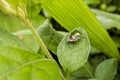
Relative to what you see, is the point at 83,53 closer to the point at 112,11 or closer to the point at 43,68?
the point at 43,68

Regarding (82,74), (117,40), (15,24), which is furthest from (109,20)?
(15,24)

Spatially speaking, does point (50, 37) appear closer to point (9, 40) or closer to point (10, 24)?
point (9, 40)

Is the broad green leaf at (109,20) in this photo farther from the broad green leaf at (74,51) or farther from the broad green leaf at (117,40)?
the broad green leaf at (74,51)

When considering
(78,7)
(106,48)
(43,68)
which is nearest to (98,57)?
(106,48)

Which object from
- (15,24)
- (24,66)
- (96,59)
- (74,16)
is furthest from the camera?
(15,24)

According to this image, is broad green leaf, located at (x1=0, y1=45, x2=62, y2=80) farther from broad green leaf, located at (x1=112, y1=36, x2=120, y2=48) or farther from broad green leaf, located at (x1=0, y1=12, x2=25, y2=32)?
broad green leaf, located at (x1=0, y1=12, x2=25, y2=32)

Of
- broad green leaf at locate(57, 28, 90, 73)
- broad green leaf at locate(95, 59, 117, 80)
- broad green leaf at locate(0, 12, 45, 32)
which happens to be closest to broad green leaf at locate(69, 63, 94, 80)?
broad green leaf at locate(95, 59, 117, 80)

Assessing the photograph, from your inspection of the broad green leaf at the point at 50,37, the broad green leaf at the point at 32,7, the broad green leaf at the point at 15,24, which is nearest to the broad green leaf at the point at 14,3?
the broad green leaf at the point at 32,7
